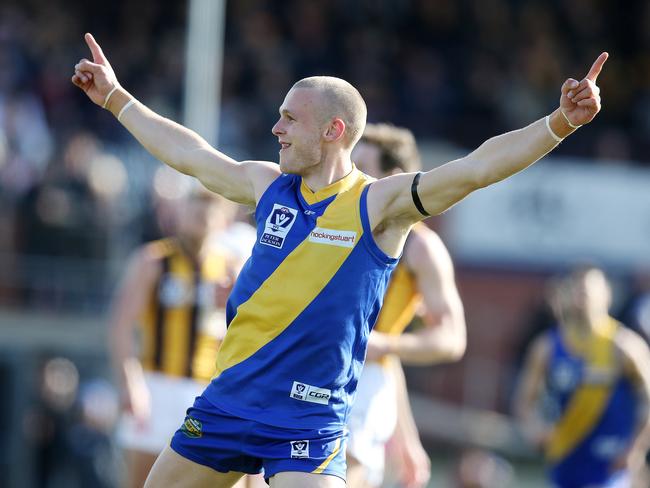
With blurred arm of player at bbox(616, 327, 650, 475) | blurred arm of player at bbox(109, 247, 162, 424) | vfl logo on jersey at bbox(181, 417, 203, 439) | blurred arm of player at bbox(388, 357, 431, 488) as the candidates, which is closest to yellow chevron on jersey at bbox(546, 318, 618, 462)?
blurred arm of player at bbox(616, 327, 650, 475)

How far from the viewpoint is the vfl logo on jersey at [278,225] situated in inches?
235

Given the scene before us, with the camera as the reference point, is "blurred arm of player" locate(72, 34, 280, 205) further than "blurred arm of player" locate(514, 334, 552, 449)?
No

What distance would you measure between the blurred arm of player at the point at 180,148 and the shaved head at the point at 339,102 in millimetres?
403

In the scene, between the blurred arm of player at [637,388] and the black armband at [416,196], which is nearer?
the black armband at [416,196]

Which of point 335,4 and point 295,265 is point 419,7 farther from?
point 295,265

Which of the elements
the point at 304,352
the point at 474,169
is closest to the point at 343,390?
the point at 304,352

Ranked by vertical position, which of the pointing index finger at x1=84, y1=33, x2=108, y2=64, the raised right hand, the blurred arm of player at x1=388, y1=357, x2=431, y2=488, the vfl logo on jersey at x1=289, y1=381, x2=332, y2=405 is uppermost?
the pointing index finger at x1=84, y1=33, x2=108, y2=64

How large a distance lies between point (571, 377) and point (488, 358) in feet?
23.2

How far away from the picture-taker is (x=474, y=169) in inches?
225

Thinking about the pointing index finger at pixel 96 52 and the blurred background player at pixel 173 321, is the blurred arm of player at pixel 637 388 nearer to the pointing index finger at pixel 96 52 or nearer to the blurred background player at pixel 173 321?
the blurred background player at pixel 173 321

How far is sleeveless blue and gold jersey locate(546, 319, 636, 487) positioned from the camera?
11531mm

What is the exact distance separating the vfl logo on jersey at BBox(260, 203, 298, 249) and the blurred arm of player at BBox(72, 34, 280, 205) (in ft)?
0.58

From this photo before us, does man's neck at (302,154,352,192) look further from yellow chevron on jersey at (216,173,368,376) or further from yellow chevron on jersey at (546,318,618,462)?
yellow chevron on jersey at (546,318,618,462)

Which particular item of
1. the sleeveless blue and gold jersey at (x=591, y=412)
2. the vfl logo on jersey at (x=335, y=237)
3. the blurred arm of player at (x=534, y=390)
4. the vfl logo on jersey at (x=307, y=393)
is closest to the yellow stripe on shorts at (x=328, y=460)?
the vfl logo on jersey at (x=307, y=393)
